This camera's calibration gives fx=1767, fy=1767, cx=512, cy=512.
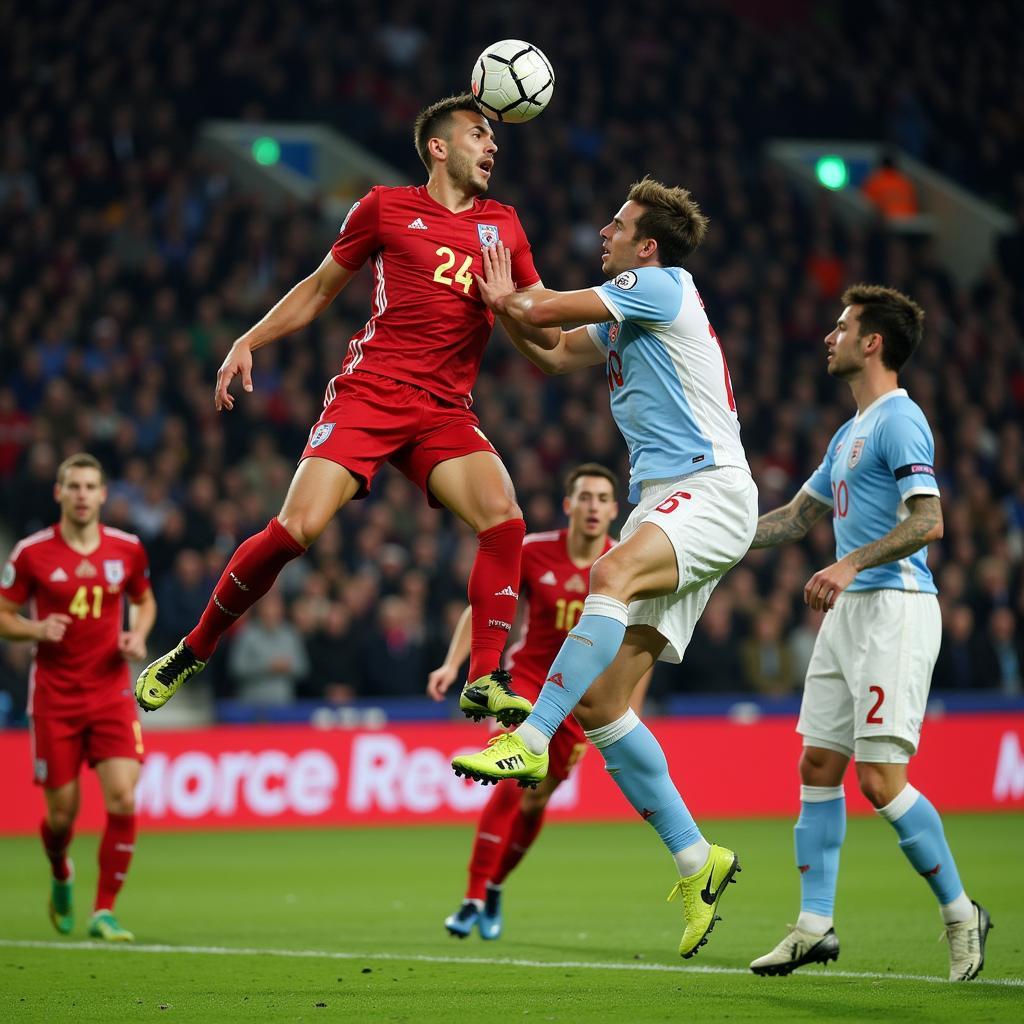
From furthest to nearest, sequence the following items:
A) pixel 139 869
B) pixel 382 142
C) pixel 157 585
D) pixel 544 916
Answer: pixel 382 142 → pixel 157 585 → pixel 139 869 → pixel 544 916

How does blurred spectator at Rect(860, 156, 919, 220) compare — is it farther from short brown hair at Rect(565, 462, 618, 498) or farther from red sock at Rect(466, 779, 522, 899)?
red sock at Rect(466, 779, 522, 899)

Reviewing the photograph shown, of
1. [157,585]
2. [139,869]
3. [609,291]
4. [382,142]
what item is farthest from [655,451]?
[382,142]

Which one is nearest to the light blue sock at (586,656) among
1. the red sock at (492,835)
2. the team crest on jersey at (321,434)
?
the team crest on jersey at (321,434)

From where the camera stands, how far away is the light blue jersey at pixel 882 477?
7.12 m

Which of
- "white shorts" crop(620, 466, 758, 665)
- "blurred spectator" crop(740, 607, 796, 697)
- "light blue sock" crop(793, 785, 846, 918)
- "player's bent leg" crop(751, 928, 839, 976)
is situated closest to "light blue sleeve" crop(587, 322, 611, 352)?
"white shorts" crop(620, 466, 758, 665)

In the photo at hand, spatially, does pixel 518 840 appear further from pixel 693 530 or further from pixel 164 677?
pixel 693 530

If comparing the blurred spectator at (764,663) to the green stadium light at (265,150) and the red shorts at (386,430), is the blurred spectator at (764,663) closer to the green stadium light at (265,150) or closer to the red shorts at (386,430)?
the green stadium light at (265,150)

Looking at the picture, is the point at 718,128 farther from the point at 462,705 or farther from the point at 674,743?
the point at 462,705

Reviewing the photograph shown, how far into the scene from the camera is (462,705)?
670cm

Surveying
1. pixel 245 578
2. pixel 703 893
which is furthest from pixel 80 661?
pixel 703 893

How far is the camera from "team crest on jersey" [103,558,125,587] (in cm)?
1011

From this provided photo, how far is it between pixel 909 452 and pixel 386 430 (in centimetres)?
210

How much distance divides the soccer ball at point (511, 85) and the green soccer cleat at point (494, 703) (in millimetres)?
2277

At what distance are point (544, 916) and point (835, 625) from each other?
3578mm
